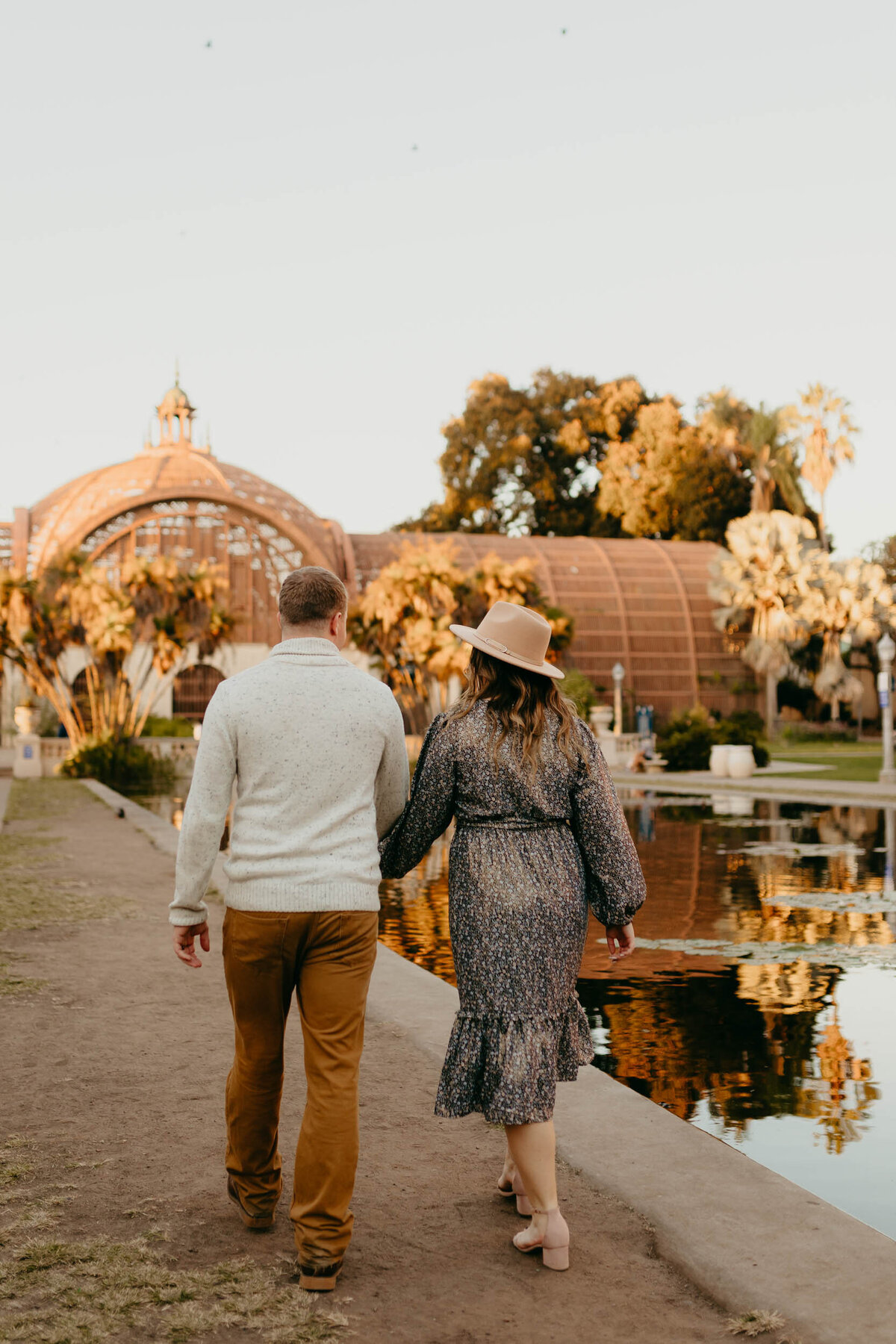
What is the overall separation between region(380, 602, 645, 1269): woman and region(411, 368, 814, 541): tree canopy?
5654 cm

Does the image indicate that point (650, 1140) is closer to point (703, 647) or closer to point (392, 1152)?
point (392, 1152)

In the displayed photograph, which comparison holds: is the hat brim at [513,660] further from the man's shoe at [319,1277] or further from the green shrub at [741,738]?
the green shrub at [741,738]

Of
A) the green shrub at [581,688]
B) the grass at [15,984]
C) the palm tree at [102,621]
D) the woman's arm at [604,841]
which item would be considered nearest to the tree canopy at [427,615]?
the green shrub at [581,688]

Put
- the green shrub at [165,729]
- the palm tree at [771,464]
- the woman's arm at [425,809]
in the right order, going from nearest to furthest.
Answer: the woman's arm at [425,809] → the green shrub at [165,729] → the palm tree at [771,464]

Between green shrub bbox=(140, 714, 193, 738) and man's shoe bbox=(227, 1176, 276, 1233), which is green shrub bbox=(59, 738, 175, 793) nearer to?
green shrub bbox=(140, 714, 193, 738)

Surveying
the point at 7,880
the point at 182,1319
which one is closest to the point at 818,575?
the point at 7,880

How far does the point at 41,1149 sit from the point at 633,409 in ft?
202

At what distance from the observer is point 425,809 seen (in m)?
3.79

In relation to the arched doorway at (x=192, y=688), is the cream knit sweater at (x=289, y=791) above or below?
above

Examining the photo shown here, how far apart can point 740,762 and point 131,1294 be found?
2470cm

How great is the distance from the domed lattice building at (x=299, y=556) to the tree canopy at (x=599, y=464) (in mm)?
4409

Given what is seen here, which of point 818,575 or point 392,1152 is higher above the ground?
point 818,575

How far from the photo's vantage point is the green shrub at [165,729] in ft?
149

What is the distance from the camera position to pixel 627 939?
384cm
